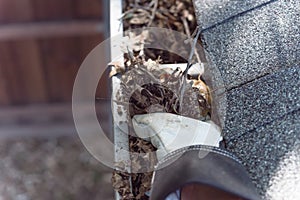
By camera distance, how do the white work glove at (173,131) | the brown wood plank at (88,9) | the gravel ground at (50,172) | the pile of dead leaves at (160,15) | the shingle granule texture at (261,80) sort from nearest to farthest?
the shingle granule texture at (261,80) → the white work glove at (173,131) → the pile of dead leaves at (160,15) → the brown wood plank at (88,9) → the gravel ground at (50,172)

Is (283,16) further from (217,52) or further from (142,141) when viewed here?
(142,141)

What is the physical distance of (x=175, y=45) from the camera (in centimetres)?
200

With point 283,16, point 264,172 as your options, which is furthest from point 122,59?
point 264,172

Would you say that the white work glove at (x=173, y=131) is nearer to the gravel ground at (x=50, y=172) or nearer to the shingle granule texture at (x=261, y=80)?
the shingle granule texture at (x=261, y=80)

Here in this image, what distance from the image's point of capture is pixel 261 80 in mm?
1434

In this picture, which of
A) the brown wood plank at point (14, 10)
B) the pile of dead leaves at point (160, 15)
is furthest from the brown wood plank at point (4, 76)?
the pile of dead leaves at point (160, 15)

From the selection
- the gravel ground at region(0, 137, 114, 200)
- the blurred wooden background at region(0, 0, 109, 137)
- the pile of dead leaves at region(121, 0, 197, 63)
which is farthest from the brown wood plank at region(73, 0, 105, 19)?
the gravel ground at region(0, 137, 114, 200)

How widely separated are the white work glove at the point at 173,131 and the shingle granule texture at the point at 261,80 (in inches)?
3.0

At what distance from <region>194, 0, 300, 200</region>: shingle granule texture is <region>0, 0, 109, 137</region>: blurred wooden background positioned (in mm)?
1172

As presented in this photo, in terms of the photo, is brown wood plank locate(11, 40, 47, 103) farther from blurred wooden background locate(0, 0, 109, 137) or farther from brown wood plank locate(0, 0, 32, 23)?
brown wood plank locate(0, 0, 32, 23)

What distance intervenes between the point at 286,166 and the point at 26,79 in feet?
7.11

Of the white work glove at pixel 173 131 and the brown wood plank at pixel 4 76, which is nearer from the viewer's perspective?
the white work glove at pixel 173 131

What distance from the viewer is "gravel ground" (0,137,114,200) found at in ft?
10.7

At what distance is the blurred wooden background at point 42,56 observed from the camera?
2.88 meters
